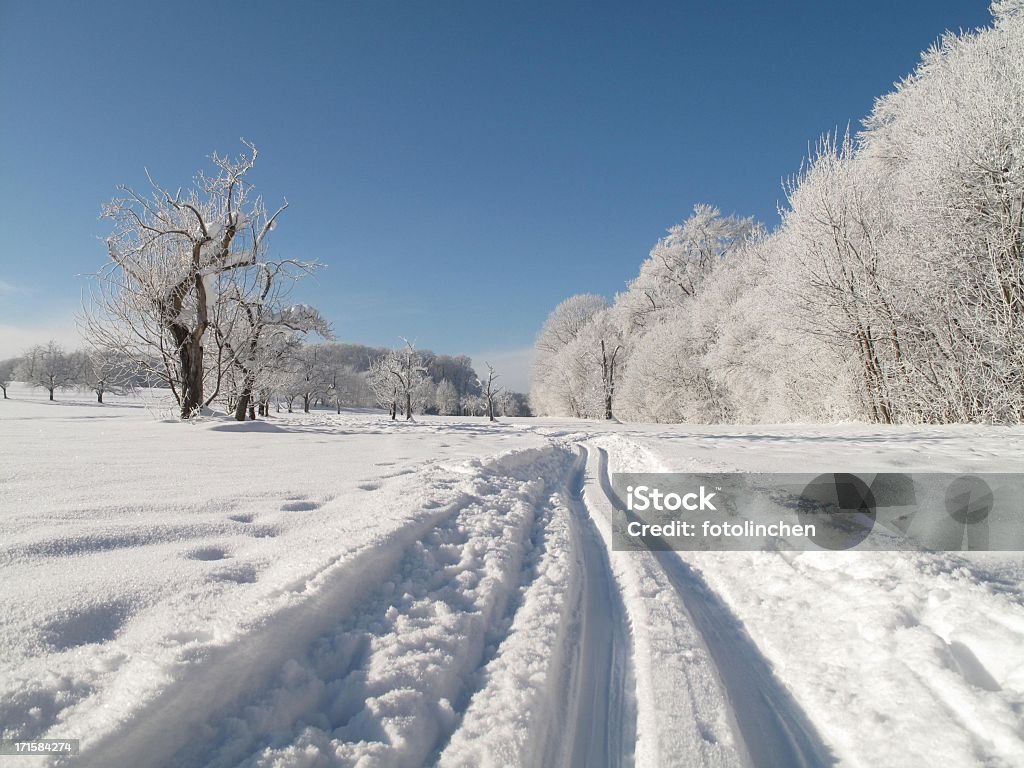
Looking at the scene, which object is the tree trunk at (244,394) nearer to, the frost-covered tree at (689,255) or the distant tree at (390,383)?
the distant tree at (390,383)

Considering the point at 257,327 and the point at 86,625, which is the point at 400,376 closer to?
the point at 257,327

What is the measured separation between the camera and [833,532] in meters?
2.86

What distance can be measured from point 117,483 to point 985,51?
1671 cm

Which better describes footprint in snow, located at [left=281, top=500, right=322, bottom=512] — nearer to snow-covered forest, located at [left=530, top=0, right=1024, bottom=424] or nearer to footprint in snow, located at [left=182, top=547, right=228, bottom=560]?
footprint in snow, located at [left=182, top=547, right=228, bottom=560]

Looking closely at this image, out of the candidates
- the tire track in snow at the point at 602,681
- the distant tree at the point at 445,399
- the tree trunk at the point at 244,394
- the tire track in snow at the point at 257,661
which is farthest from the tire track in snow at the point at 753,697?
the distant tree at the point at 445,399

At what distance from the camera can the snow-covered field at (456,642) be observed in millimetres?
1247

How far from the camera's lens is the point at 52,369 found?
44469 mm

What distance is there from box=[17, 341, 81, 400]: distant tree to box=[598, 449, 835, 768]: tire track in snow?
208 ft

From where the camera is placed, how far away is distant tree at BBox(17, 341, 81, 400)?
44.1 m

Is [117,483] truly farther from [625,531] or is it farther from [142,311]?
[142,311]

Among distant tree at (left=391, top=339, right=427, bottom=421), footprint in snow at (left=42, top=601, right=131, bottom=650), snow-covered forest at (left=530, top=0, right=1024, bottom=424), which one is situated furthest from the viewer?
distant tree at (left=391, top=339, right=427, bottom=421)

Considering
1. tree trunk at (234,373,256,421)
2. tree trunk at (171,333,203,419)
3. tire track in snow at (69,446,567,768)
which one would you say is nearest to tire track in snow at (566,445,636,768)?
tire track in snow at (69,446,567,768)

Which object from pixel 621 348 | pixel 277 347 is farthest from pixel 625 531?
pixel 621 348

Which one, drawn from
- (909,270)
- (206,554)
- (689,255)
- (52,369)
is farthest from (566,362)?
(52,369)
